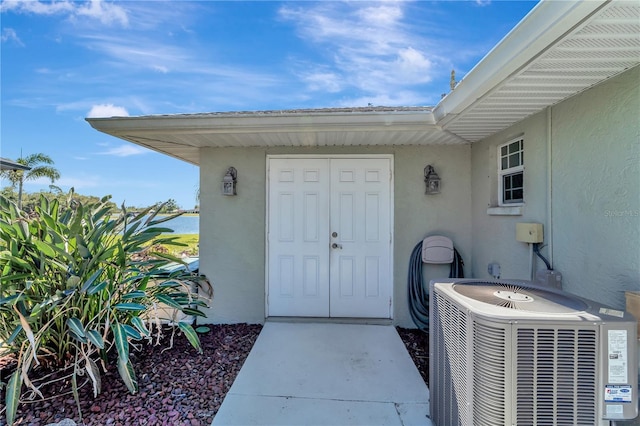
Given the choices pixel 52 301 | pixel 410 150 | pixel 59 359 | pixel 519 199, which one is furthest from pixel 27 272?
pixel 519 199

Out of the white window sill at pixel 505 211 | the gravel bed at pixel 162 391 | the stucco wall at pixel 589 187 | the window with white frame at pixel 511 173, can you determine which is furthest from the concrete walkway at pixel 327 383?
the window with white frame at pixel 511 173

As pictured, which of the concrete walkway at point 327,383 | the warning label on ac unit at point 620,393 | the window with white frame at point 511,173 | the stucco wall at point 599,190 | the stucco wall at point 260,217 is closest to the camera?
the warning label on ac unit at point 620,393

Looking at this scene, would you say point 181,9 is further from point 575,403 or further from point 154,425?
point 575,403

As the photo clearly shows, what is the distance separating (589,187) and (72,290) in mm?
4660

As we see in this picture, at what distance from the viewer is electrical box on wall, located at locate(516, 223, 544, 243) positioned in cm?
289

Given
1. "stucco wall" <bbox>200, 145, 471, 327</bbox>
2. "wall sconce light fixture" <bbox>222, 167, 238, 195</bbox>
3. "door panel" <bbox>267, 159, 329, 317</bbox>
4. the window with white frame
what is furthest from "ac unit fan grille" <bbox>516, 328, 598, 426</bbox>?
"wall sconce light fixture" <bbox>222, 167, 238, 195</bbox>

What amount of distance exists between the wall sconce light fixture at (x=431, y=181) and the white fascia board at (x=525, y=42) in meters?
1.69

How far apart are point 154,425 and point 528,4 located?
4.83 meters

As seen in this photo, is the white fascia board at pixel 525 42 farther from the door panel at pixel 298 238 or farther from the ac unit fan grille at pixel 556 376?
the door panel at pixel 298 238

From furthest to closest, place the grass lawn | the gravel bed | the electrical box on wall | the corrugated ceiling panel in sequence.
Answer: the grass lawn
the electrical box on wall
the gravel bed
the corrugated ceiling panel

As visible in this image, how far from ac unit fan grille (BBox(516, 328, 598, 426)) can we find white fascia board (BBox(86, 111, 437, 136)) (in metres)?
2.58

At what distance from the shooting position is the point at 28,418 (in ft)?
7.49

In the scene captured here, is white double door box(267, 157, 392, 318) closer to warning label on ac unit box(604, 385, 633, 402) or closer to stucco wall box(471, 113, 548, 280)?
stucco wall box(471, 113, 548, 280)

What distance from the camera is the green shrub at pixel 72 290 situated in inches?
97.1
